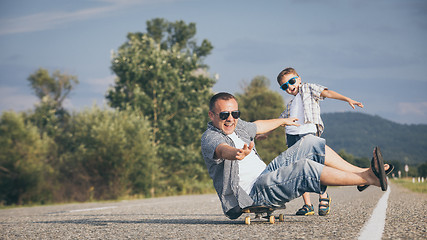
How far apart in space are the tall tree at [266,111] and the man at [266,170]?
37.2 meters

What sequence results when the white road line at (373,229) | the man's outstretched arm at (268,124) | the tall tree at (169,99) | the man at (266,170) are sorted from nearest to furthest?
the white road line at (373,229)
the man at (266,170)
the man's outstretched arm at (268,124)
the tall tree at (169,99)

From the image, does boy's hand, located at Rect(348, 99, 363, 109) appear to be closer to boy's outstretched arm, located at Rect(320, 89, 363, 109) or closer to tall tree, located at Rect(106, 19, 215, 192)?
boy's outstretched arm, located at Rect(320, 89, 363, 109)

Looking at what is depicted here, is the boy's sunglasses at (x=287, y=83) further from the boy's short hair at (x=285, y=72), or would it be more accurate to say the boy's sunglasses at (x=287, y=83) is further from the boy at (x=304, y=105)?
the boy's short hair at (x=285, y=72)

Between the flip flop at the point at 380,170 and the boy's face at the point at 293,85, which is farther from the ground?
the boy's face at the point at 293,85

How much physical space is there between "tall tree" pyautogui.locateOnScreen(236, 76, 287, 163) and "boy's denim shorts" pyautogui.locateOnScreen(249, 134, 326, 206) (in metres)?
37.2

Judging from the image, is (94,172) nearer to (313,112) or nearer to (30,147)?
(30,147)

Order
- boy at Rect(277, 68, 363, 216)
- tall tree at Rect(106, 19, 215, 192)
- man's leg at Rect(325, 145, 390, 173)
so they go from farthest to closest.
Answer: tall tree at Rect(106, 19, 215, 192)
boy at Rect(277, 68, 363, 216)
man's leg at Rect(325, 145, 390, 173)

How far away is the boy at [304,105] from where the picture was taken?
6.22m

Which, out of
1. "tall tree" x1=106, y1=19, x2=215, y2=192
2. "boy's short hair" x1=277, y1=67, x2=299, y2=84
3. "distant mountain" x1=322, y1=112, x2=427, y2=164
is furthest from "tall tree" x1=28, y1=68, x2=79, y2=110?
"distant mountain" x1=322, y1=112, x2=427, y2=164

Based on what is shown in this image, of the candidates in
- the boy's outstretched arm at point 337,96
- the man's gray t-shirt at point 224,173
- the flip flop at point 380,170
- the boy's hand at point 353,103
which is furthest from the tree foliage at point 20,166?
the flip flop at point 380,170

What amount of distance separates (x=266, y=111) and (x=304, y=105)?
39225mm

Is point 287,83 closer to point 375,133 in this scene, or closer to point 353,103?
point 353,103

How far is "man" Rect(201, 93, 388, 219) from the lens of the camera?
423 centimetres

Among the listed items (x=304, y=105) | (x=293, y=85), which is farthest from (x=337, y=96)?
(x=293, y=85)
